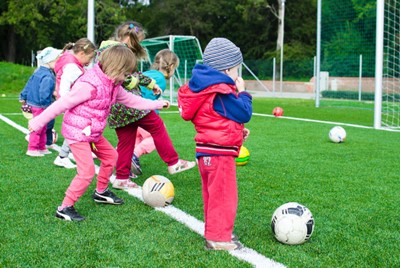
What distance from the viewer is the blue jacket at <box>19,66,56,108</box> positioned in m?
7.74

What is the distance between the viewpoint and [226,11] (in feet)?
175

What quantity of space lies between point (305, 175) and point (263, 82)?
29.9 m

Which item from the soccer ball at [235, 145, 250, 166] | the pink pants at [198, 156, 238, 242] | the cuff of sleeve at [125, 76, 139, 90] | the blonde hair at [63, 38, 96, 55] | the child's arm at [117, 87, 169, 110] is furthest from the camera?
the soccer ball at [235, 145, 250, 166]

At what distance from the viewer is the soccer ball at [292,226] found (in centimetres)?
370

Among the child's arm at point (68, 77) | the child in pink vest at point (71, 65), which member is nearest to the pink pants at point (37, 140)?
the child in pink vest at point (71, 65)

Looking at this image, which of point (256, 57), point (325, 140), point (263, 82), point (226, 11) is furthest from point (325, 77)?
point (226, 11)

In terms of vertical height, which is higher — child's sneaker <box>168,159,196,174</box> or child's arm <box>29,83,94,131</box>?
child's arm <box>29,83,94,131</box>

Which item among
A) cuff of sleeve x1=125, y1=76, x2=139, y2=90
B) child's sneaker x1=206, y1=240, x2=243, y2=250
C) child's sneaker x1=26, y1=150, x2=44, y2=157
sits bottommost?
child's sneaker x1=26, y1=150, x2=44, y2=157

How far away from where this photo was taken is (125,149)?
567cm

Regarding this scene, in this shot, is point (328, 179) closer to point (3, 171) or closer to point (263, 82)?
point (3, 171)

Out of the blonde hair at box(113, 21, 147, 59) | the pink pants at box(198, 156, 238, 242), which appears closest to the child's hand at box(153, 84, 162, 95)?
the blonde hair at box(113, 21, 147, 59)

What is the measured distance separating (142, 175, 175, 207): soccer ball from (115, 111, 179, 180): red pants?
836 millimetres

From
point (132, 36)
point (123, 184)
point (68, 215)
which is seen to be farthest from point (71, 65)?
point (68, 215)

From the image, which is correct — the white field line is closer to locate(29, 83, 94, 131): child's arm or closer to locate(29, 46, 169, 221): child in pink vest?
locate(29, 46, 169, 221): child in pink vest
